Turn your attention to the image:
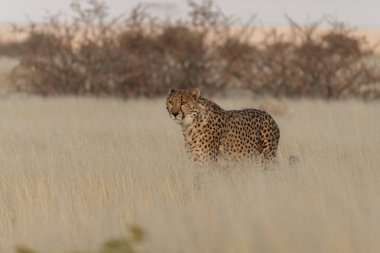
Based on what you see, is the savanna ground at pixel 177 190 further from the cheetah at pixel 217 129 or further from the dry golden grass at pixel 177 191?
the cheetah at pixel 217 129

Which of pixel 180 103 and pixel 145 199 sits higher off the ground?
pixel 180 103

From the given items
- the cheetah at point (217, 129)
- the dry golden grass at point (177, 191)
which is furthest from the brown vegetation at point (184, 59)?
the cheetah at point (217, 129)

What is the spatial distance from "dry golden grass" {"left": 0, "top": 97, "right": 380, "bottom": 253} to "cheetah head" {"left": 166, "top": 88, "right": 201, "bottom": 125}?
19.1 inches

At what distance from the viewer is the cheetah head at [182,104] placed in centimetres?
687

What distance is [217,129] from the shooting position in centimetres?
720

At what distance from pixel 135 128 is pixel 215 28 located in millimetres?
8573

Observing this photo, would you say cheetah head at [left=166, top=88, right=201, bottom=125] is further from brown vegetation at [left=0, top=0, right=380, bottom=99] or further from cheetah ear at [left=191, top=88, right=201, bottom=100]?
brown vegetation at [left=0, top=0, right=380, bottom=99]

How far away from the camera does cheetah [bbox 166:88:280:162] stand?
273 inches

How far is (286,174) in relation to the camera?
6.80m

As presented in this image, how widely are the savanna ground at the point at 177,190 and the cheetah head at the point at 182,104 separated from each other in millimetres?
485

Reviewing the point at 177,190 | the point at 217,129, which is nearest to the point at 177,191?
the point at 177,190

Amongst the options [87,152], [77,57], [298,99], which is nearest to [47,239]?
[87,152]

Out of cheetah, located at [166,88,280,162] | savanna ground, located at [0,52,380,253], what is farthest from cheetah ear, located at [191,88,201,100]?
savanna ground, located at [0,52,380,253]

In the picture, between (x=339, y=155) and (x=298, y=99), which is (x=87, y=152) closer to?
(x=339, y=155)
